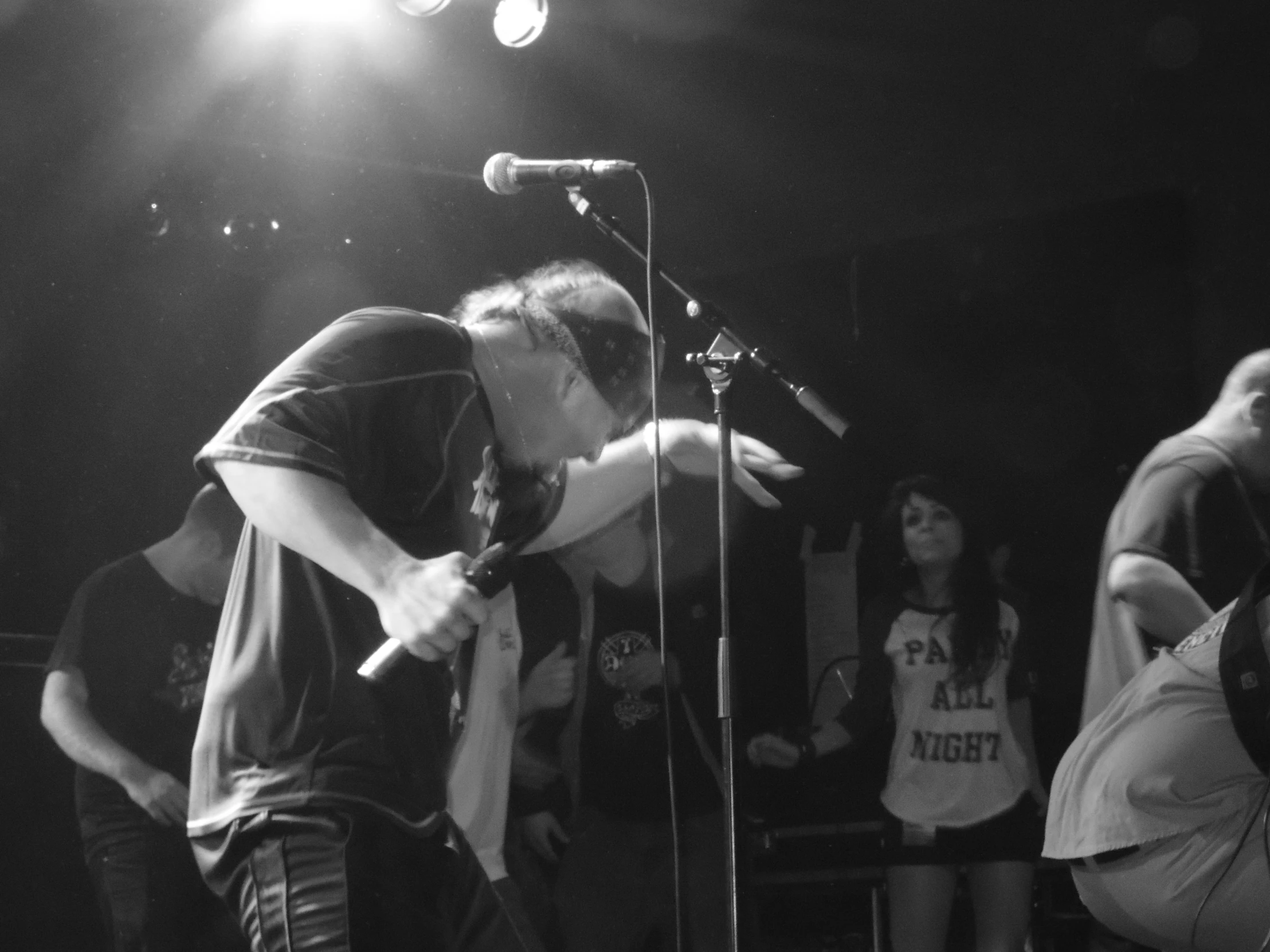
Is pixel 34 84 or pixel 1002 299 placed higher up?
pixel 34 84

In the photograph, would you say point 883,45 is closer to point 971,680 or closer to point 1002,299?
point 1002,299

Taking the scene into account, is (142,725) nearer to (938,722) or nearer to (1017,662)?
(938,722)

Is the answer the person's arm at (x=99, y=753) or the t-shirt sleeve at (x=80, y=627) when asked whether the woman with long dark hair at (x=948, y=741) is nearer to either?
the person's arm at (x=99, y=753)

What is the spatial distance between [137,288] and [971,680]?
7.75 ft

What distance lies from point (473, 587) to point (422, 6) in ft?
8.19

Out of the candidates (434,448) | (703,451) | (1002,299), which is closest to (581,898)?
(703,451)

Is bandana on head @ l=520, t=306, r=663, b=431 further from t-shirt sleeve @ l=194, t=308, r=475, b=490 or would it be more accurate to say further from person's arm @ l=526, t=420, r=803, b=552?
person's arm @ l=526, t=420, r=803, b=552

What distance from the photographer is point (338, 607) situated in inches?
62.1

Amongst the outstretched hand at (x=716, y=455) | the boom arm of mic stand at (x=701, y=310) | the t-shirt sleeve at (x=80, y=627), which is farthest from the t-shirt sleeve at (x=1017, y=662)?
the t-shirt sleeve at (x=80, y=627)

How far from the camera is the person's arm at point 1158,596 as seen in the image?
98.0 inches

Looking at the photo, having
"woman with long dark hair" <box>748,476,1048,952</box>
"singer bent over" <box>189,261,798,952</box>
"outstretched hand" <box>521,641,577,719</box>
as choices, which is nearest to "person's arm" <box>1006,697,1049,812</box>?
"woman with long dark hair" <box>748,476,1048,952</box>

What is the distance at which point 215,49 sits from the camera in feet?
11.4

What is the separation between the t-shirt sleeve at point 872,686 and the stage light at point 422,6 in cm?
200

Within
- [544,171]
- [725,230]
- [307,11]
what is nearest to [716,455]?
[544,171]
